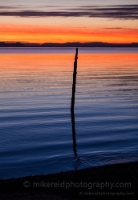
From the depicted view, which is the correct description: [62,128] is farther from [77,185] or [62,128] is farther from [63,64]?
[63,64]

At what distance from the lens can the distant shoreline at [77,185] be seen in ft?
29.6

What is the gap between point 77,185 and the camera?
9633 millimetres

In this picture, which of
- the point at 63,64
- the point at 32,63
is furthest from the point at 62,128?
the point at 32,63

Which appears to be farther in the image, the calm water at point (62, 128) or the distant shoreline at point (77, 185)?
the calm water at point (62, 128)

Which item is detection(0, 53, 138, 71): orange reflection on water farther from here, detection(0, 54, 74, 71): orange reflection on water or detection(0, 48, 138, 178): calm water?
detection(0, 48, 138, 178): calm water

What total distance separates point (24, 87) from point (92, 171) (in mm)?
26246

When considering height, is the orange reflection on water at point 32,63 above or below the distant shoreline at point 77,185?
above

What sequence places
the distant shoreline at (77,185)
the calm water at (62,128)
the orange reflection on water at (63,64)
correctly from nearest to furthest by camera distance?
the distant shoreline at (77,185) → the calm water at (62,128) → the orange reflection on water at (63,64)

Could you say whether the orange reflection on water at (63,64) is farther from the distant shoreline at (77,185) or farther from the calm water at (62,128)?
the distant shoreline at (77,185)

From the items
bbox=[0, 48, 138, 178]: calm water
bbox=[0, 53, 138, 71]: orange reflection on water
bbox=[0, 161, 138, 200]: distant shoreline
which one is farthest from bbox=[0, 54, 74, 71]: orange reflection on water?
bbox=[0, 161, 138, 200]: distant shoreline

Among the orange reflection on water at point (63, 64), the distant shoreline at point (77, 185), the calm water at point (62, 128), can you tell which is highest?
the orange reflection on water at point (63, 64)

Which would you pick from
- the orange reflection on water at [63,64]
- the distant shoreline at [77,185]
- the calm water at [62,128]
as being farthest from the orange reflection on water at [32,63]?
the distant shoreline at [77,185]

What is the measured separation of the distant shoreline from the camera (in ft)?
29.6

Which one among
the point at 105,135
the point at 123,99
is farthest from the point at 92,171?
the point at 123,99
